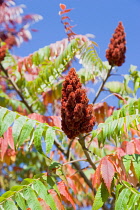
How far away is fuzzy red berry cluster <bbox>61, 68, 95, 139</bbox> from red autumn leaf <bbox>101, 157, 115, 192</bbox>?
0.89 feet

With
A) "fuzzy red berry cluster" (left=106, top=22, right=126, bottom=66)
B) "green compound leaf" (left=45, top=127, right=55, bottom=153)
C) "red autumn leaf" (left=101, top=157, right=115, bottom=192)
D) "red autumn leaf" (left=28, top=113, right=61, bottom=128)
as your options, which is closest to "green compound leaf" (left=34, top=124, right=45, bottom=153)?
"green compound leaf" (left=45, top=127, right=55, bottom=153)

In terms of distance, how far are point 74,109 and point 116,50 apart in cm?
171

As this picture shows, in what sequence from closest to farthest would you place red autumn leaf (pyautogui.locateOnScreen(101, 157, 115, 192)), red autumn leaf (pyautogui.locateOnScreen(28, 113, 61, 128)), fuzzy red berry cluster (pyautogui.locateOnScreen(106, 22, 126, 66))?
1. red autumn leaf (pyautogui.locateOnScreen(101, 157, 115, 192))
2. red autumn leaf (pyautogui.locateOnScreen(28, 113, 61, 128))
3. fuzzy red berry cluster (pyautogui.locateOnScreen(106, 22, 126, 66))

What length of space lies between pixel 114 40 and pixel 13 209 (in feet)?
7.91

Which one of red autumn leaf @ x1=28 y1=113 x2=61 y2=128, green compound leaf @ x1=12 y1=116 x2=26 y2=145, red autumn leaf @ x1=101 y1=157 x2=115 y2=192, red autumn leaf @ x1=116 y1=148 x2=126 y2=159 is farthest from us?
red autumn leaf @ x1=28 y1=113 x2=61 y2=128

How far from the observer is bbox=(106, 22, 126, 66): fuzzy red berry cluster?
3.88 metres

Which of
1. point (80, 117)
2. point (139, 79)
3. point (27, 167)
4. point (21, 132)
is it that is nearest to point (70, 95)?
point (80, 117)

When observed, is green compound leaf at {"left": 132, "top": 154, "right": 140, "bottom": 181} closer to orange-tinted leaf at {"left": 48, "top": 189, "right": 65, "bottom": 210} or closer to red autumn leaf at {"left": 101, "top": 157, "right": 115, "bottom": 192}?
red autumn leaf at {"left": 101, "top": 157, "right": 115, "bottom": 192}

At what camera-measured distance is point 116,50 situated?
12.7 ft

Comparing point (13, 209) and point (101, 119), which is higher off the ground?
point (101, 119)

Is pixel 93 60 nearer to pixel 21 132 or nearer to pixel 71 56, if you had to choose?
pixel 71 56

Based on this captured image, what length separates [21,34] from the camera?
30.1ft

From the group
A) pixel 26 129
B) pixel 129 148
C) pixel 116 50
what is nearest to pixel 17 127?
pixel 26 129

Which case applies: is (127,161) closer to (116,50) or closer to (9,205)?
(9,205)
